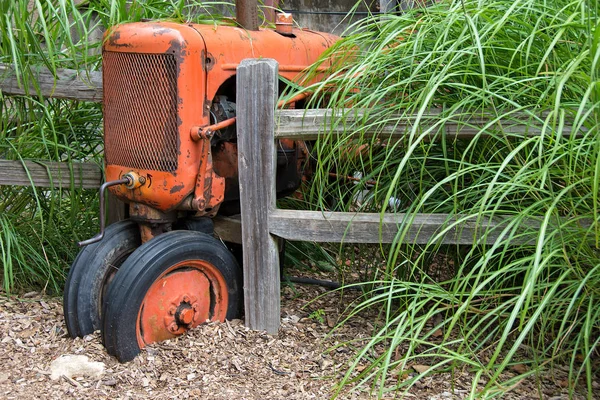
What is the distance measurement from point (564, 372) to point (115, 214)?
205cm

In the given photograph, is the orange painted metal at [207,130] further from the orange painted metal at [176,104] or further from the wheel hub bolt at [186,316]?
the wheel hub bolt at [186,316]

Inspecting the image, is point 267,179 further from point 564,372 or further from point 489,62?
point 564,372

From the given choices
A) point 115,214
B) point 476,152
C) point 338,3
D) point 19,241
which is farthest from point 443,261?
point 338,3

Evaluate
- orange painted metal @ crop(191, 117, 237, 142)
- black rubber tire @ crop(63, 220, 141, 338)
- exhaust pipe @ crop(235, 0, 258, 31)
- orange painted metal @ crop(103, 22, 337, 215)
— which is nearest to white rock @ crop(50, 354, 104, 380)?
black rubber tire @ crop(63, 220, 141, 338)

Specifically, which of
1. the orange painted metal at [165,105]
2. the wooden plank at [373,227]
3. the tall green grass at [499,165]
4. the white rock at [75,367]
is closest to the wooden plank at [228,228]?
the orange painted metal at [165,105]

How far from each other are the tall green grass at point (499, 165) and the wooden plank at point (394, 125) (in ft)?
0.06

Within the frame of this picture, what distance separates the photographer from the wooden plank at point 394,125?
99.3 inches

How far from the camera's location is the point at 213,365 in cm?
284

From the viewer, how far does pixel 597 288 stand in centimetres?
229

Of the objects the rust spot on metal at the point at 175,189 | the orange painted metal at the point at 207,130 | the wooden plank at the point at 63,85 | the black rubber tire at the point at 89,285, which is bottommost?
the black rubber tire at the point at 89,285

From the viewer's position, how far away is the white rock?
9.11 feet

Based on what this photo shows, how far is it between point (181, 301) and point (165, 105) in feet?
2.42

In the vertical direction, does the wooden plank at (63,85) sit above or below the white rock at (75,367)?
above

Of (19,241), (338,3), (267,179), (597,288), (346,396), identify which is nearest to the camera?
(597,288)
